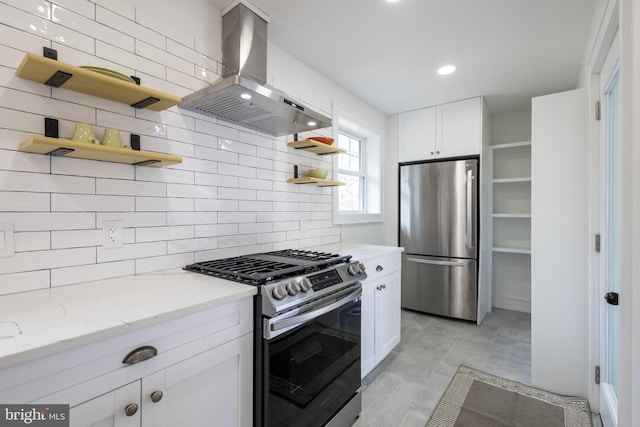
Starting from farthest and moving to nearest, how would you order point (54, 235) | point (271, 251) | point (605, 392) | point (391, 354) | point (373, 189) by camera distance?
point (373, 189) < point (391, 354) < point (271, 251) < point (605, 392) < point (54, 235)

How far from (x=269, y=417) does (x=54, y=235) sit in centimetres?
119

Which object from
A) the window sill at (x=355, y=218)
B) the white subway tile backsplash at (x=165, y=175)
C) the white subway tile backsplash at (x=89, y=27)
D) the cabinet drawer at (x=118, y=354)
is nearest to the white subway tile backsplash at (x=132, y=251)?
the white subway tile backsplash at (x=165, y=175)

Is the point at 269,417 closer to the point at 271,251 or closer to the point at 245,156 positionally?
the point at 271,251

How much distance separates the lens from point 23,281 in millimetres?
1178

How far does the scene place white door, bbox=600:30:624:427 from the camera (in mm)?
1638

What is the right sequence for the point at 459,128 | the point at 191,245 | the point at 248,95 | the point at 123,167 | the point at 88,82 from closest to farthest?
the point at 88,82 → the point at 123,167 → the point at 248,95 → the point at 191,245 → the point at 459,128

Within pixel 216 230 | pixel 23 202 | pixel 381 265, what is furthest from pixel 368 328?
pixel 23 202

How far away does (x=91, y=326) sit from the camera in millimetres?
840

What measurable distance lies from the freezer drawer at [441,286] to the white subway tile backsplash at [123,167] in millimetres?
2251

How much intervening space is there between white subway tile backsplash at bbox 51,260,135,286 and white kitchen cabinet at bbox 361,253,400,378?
1448 millimetres

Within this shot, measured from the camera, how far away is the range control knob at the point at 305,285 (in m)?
1.46

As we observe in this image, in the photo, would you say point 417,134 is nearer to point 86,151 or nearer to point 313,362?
point 313,362

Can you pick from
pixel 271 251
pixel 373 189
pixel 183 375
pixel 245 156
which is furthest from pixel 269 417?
pixel 373 189

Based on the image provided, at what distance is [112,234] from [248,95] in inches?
37.6
